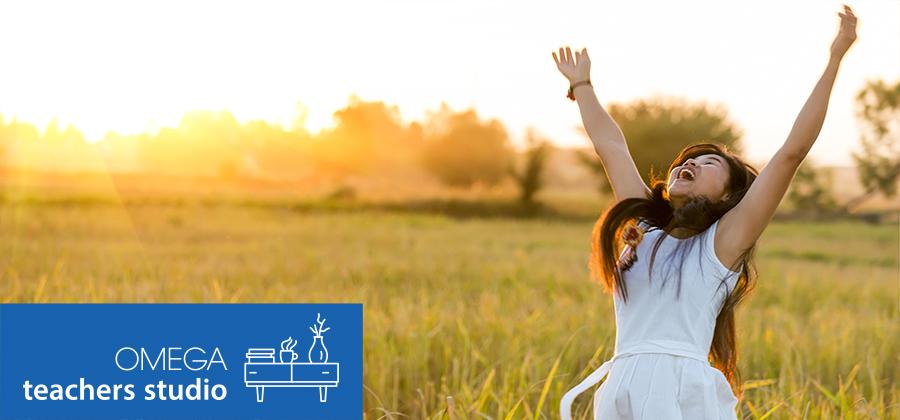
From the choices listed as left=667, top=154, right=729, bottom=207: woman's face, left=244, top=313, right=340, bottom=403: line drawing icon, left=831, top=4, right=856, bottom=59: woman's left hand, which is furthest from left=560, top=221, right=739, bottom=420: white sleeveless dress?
left=244, top=313, right=340, bottom=403: line drawing icon

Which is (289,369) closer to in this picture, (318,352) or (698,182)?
(318,352)

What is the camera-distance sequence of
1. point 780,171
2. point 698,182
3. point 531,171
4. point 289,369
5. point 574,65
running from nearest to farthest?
point 780,171 → point 698,182 → point 574,65 → point 289,369 → point 531,171

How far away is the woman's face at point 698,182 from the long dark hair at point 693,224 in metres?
0.02

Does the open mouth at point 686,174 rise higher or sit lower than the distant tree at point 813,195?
lower

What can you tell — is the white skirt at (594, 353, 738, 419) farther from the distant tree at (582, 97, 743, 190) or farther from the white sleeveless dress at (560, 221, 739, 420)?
the distant tree at (582, 97, 743, 190)

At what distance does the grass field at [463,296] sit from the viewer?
13.9 ft

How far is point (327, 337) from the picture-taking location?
17.0 ft

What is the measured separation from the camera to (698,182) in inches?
94.7

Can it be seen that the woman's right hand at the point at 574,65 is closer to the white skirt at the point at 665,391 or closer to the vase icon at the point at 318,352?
the white skirt at the point at 665,391

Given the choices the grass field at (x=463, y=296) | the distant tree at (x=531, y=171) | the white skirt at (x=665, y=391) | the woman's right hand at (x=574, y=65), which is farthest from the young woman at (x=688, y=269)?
the distant tree at (x=531, y=171)

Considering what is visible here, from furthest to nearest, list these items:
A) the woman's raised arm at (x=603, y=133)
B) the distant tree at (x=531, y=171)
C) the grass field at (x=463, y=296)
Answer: the distant tree at (x=531, y=171) → the grass field at (x=463, y=296) → the woman's raised arm at (x=603, y=133)

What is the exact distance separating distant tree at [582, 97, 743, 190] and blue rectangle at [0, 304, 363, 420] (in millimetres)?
24506

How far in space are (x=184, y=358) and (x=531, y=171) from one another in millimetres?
22311

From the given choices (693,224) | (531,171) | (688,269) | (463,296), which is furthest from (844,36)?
(531,171)
